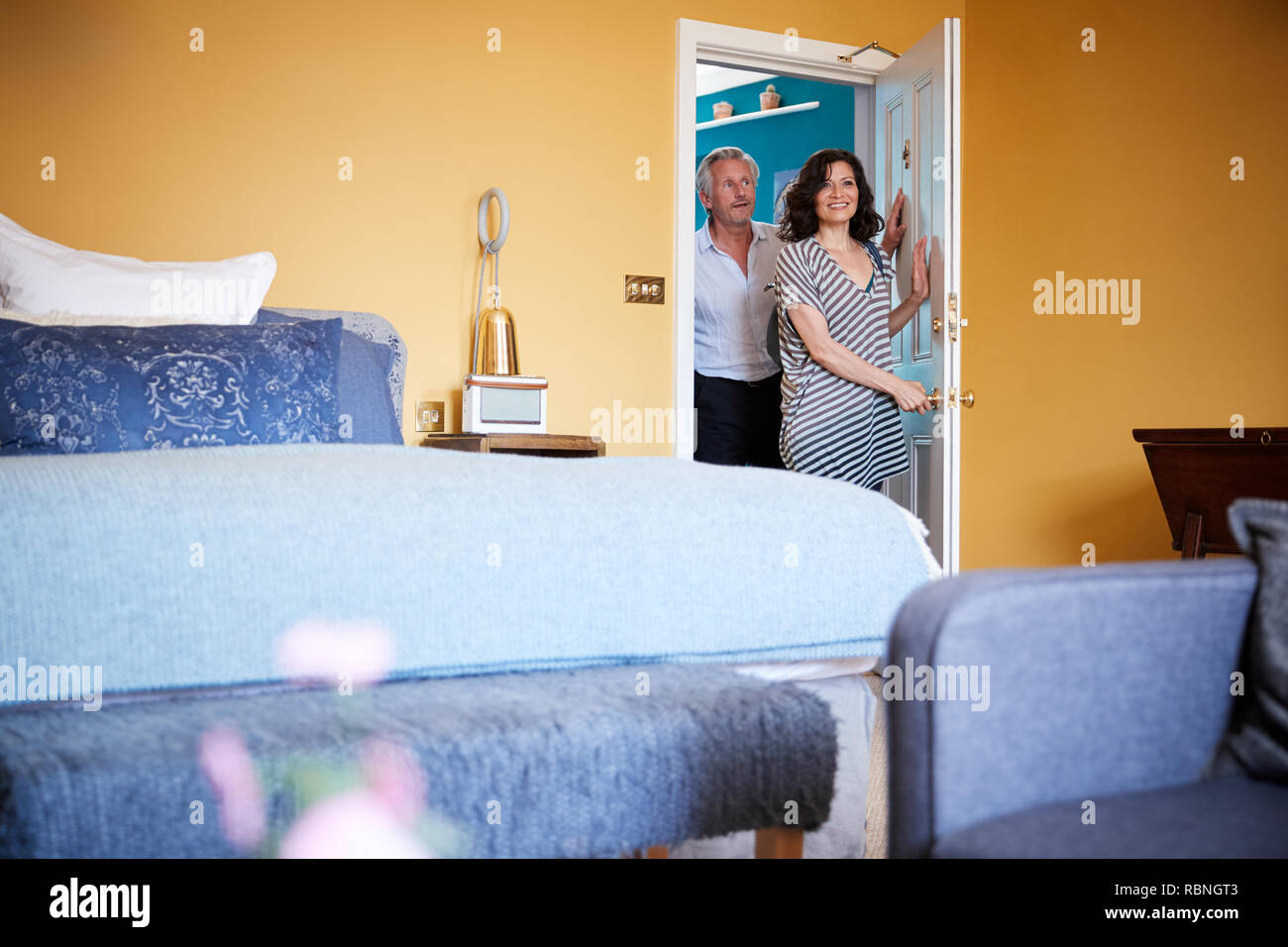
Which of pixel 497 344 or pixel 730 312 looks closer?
pixel 497 344

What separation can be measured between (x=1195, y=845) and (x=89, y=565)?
1126 mm

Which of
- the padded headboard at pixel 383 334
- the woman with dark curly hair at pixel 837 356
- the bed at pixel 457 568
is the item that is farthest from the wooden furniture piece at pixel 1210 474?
the padded headboard at pixel 383 334

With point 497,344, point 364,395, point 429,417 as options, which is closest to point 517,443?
point 497,344

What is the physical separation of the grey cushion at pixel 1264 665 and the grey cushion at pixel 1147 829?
4 centimetres

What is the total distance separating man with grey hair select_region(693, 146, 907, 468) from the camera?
167 inches

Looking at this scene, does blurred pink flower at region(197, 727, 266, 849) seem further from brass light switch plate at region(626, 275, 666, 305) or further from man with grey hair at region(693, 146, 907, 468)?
man with grey hair at region(693, 146, 907, 468)

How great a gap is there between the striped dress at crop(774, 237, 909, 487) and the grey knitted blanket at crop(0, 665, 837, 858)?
85.8 inches

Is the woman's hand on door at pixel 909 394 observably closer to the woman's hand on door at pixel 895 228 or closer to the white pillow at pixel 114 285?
the woman's hand on door at pixel 895 228

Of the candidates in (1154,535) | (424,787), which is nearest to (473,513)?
(424,787)

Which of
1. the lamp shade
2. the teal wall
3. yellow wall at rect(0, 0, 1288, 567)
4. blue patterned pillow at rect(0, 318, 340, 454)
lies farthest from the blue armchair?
the teal wall

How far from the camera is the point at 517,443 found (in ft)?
11.1

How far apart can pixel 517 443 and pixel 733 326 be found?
1296mm

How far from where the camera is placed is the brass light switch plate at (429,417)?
12.3 feet

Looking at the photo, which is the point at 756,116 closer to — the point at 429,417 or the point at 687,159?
the point at 687,159
